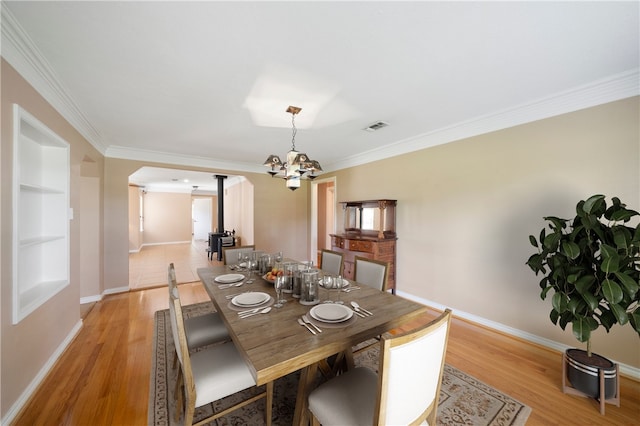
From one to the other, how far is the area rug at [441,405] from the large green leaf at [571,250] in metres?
1.12

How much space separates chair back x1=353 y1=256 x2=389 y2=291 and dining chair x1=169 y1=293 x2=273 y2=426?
1.24m

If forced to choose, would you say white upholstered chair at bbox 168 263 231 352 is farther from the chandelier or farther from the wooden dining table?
the chandelier

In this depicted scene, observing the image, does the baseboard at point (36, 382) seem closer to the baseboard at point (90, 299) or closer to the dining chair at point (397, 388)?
the baseboard at point (90, 299)

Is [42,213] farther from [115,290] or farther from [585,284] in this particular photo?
[585,284]

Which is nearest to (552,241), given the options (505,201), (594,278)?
(594,278)

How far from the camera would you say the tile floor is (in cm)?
457

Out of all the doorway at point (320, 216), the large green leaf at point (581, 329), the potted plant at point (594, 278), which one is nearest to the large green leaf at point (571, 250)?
the potted plant at point (594, 278)

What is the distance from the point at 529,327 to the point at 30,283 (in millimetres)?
4839

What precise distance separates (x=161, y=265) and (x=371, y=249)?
5.46 metres

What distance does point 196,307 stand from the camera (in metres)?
3.27

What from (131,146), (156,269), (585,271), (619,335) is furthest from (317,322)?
(156,269)

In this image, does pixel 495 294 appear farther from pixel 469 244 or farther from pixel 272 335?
pixel 272 335

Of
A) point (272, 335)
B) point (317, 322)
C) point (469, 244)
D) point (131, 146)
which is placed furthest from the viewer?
point (131, 146)

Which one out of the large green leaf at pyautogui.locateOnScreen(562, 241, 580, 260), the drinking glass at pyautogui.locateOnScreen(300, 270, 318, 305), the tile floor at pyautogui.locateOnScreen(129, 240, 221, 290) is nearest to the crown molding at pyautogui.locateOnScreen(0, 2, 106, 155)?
the drinking glass at pyautogui.locateOnScreen(300, 270, 318, 305)
